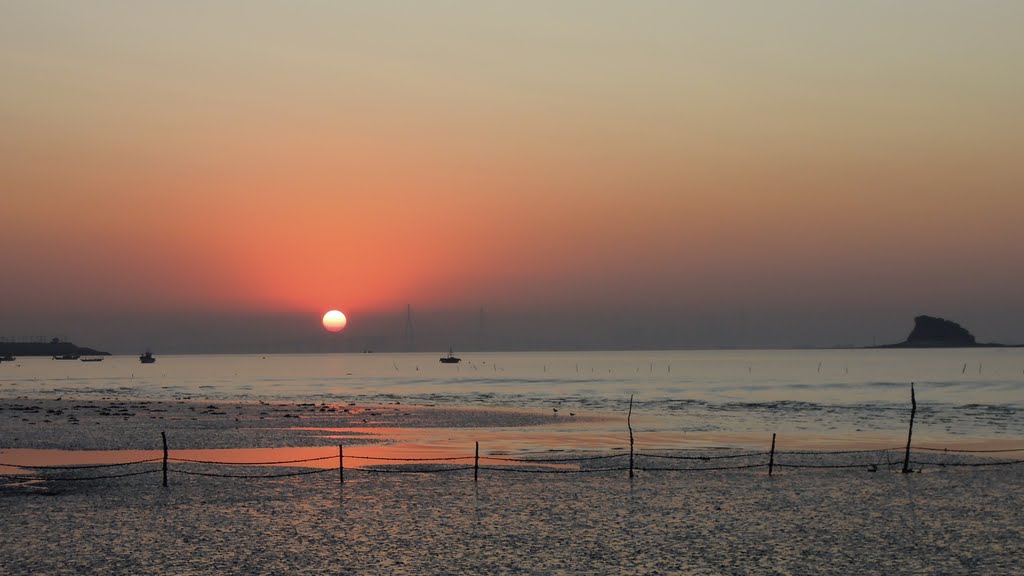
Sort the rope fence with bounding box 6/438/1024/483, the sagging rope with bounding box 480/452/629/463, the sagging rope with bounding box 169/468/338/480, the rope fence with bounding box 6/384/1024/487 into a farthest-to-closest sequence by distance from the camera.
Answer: the sagging rope with bounding box 480/452/629/463
the rope fence with bounding box 6/438/1024/483
the rope fence with bounding box 6/384/1024/487
the sagging rope with bounding box 169/468/338/480

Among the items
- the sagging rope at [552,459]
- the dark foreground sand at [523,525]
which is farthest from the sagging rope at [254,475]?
the sagging rope at [552,459]

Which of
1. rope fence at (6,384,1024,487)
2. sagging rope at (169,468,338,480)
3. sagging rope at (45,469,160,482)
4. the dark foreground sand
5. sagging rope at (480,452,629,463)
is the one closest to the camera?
the dark foreground sand

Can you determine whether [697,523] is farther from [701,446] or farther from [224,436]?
[224,436]

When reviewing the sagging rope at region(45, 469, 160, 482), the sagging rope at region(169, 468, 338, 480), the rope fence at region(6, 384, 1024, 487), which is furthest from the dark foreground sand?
the rope fence at region(6, 384, 1024, 487)

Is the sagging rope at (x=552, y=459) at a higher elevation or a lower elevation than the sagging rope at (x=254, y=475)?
lower

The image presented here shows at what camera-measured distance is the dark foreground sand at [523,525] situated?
2489cm

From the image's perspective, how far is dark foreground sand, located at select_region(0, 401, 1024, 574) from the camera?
2489cm

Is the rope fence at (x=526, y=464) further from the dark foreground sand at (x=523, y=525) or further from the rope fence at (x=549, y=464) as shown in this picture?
the dark foreground sand at (x=523, y=525)

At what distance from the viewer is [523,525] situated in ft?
99.8

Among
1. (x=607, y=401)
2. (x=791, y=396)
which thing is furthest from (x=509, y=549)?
(x=791, y=396)

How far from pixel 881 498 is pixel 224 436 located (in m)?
46.4

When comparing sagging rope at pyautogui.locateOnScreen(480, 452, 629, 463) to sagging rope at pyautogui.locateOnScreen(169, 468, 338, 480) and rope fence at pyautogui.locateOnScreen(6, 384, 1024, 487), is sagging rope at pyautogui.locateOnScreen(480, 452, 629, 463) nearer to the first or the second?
rope fence at pyautogui.locateOnScreen(6, 384, 1024, 487)

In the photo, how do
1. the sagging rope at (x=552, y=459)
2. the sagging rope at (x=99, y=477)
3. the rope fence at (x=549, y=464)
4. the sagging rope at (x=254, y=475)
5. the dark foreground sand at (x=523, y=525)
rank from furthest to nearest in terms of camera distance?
the sagging rope at (x=552, y=459), the rope fence at (x=549, y=464), the sagging rope at (x=254, y=475), the sagging rope at (x=99, y=477), the dark foreground sand at (x=523, y=525)

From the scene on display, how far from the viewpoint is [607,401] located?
124188 mm
